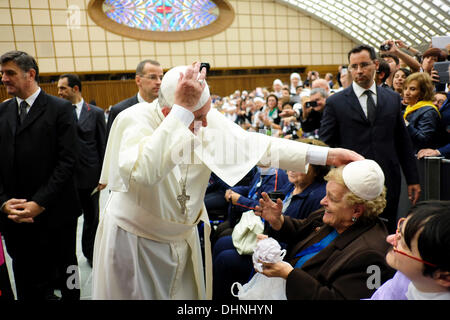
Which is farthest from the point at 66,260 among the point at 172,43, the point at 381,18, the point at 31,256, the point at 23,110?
the point at 381,18

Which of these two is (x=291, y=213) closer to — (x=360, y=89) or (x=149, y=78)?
(x=360, y=89)

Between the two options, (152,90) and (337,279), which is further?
(152,90)

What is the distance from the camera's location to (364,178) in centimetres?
167

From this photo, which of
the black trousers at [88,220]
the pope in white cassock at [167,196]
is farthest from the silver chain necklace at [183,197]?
the black trousers at [88,220]

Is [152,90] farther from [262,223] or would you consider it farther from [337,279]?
[337,279]

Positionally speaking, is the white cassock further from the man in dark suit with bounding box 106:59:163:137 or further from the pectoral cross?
the man in dark suit with bounding box 106:59:163:137

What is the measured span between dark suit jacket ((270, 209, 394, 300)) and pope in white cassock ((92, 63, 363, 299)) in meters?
0.38

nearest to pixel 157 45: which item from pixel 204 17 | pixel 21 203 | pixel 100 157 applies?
pixel 204 17

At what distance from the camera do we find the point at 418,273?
1.07m

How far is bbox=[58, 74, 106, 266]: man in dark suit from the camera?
12.3ft

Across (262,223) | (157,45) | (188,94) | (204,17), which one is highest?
(204,17)

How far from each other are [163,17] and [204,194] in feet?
75.7

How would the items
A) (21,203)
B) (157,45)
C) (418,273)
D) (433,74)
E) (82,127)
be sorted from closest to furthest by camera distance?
(418,273) → (21,203) → (433,74) → (82,127) → (157,45)
